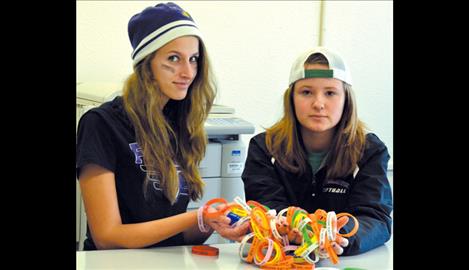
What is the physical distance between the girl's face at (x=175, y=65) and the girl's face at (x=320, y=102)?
1.09ft

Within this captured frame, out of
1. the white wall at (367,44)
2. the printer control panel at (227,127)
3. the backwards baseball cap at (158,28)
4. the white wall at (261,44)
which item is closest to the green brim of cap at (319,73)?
the backwards baseball cap at (158,28)

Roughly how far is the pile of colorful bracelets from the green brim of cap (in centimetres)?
45

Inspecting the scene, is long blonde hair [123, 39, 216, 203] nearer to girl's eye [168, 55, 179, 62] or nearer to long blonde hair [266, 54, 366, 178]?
girl's eye [168, 55, 179, 62]

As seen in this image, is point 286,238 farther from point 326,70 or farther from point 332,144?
point 326,70

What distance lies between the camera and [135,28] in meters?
1.79

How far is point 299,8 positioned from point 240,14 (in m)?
0.33

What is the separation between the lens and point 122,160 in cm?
168

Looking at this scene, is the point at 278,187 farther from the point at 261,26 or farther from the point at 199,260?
the point at 261,26

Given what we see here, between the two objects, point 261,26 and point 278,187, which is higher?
point 261,26

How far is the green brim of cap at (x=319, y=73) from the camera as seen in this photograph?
180 cm

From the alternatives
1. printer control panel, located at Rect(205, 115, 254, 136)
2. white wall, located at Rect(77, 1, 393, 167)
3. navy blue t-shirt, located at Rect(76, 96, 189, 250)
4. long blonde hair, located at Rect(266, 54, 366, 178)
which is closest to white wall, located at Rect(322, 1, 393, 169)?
A: white wall, located at Rect(77, 1, 393, 167)

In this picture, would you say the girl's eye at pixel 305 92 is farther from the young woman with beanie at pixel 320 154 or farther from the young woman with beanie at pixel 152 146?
the young woman with beanie at pixel 152 146
